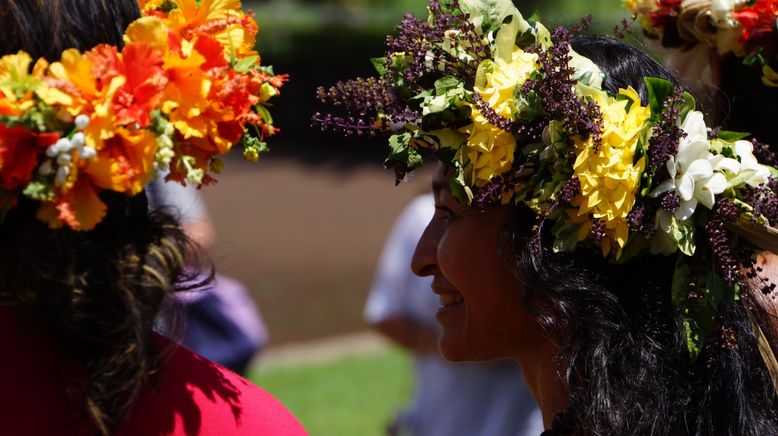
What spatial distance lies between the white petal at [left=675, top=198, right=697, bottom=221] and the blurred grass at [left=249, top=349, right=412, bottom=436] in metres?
5.29

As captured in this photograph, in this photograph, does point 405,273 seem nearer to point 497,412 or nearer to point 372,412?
point 497,412

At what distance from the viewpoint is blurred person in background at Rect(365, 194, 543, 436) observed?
14.2 ft

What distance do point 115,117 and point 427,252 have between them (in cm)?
98

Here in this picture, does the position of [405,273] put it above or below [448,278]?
below

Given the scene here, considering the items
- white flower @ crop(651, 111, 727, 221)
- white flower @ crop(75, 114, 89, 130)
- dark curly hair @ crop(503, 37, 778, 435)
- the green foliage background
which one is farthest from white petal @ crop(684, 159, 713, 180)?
the green foliage background

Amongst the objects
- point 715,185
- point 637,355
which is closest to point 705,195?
point 715,185

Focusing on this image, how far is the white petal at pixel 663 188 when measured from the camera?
229cm

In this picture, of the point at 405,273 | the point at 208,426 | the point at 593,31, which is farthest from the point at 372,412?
the point at 208,426

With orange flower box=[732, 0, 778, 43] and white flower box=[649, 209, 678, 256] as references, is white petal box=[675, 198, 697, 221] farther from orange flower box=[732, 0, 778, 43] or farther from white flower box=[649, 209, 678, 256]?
orange flower box=[732, 0, 778, 43]

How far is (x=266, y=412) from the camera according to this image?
2141 millimetres

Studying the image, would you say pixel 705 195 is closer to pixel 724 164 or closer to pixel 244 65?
pixel 724 164

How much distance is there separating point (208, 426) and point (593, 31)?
4.99ft

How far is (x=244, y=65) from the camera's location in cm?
208

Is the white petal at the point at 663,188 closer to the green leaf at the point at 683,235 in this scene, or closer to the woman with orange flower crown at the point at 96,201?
the green leaf at the point at 683,235
